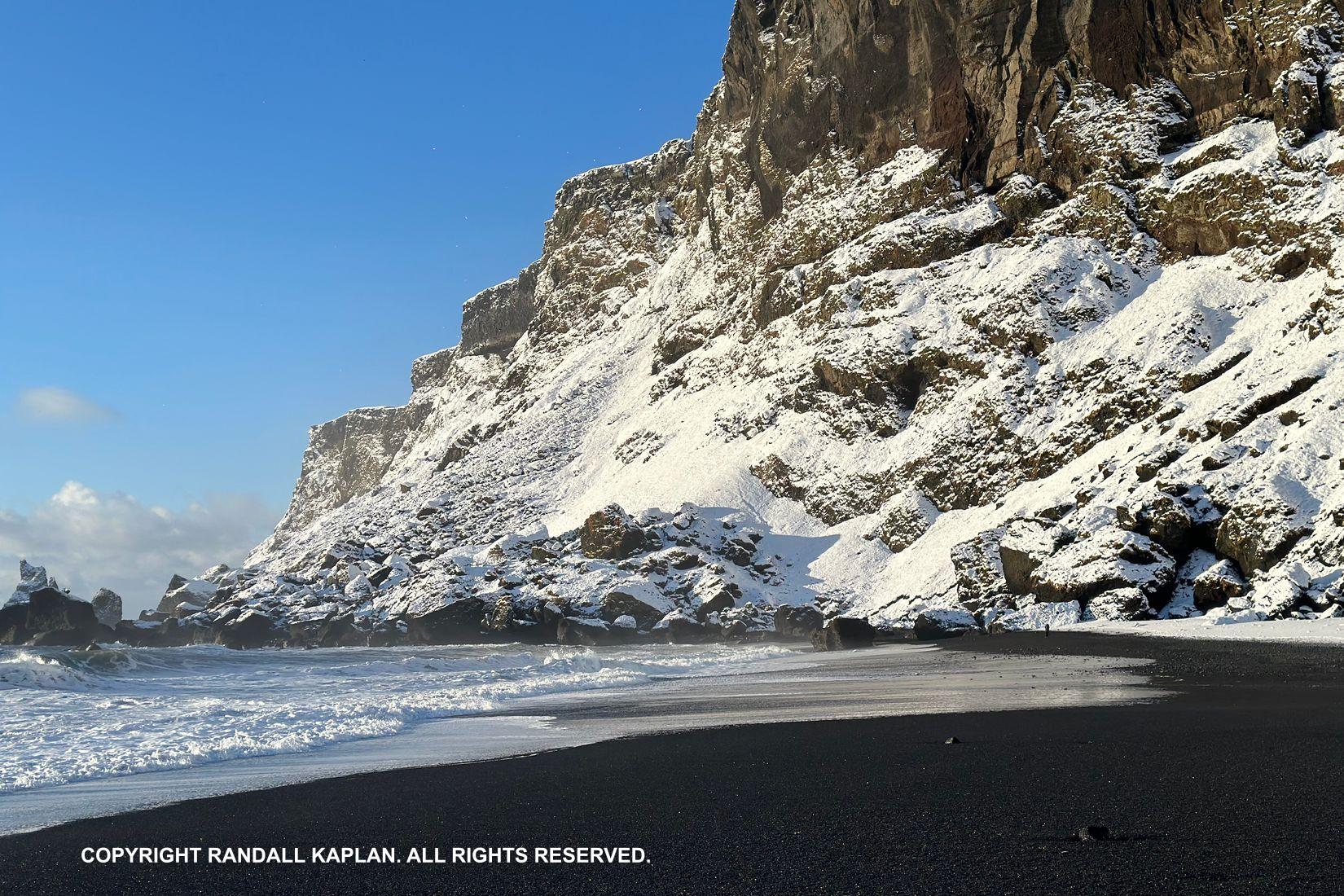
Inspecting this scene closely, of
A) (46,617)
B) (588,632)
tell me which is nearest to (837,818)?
(588,632)

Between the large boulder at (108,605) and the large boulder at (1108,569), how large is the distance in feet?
295

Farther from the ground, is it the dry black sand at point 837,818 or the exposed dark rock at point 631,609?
the dry black sand at point 837,818

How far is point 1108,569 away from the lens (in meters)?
42.7

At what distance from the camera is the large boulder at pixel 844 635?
157 feet

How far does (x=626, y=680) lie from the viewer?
3056 centimetres

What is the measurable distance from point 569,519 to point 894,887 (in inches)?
3394

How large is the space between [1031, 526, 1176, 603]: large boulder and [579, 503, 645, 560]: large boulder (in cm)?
3379

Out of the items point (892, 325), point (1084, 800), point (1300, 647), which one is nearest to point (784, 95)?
point (892, 325)

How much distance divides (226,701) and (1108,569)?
3476cm

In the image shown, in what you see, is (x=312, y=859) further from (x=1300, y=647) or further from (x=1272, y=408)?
(x=1272, y=408)

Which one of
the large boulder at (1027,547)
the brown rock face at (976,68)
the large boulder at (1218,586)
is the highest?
the brown rock face at (976,68)

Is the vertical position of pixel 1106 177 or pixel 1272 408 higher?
pixel 1106 177

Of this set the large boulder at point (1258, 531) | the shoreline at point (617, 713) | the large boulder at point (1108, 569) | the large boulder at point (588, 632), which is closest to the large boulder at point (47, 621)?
the large boulder at point (588, 632)

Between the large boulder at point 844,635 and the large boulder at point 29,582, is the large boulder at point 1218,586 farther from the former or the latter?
the large boulder at point 29,582
